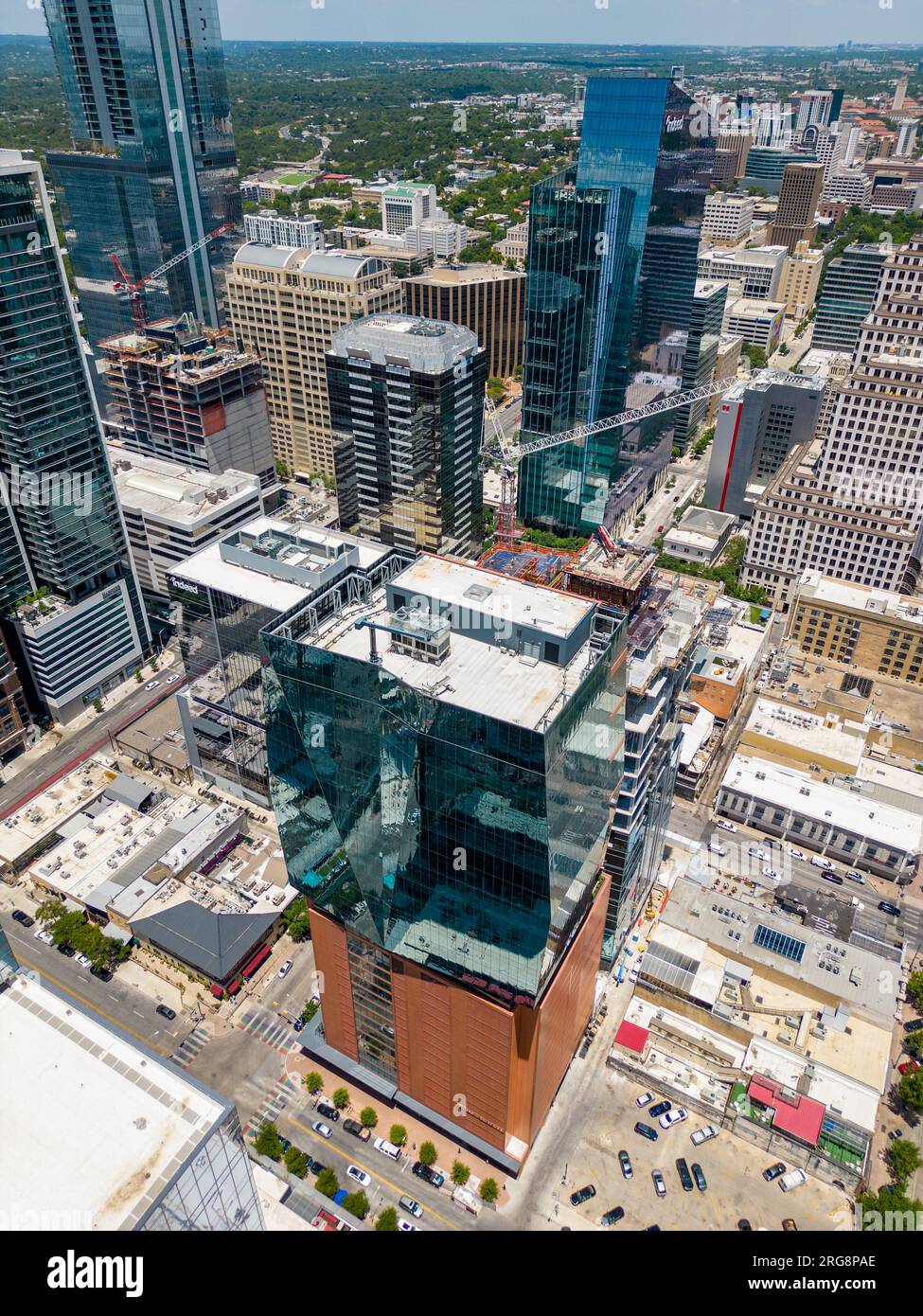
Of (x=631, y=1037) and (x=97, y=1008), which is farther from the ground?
(x=631, y=1037)

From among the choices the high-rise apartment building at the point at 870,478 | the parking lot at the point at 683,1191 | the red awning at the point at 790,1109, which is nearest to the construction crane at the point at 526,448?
the high-rise apartment building at the point at 870,478

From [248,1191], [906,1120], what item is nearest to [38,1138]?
[248,1191]

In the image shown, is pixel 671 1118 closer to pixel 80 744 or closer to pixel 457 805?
pixel 457 805

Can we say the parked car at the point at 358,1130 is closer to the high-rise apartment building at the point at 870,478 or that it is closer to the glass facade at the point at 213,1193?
the glass facade at the point at 213,1193

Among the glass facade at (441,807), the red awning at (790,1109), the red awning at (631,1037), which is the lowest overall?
the red awning at (631,1037)

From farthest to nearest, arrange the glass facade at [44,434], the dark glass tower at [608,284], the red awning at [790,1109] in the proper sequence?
the dark glass tower at [608,284], the glass facade at [44,434], the red awning at [790,1109]

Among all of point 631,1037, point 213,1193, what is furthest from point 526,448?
point 213,1193

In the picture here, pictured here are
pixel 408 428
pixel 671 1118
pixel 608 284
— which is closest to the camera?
pixel 671 1118
